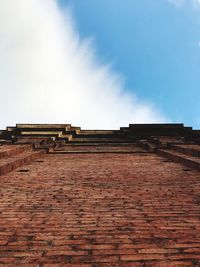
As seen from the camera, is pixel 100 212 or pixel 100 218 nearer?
pixel 100 218

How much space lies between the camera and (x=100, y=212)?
3994 millimetres

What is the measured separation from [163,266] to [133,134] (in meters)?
11.1

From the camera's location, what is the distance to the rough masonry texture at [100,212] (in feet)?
9.46

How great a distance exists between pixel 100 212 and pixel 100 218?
0.21m

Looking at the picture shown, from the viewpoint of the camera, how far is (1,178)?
5.93 meters

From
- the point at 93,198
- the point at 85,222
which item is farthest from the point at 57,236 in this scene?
the point at 93,198

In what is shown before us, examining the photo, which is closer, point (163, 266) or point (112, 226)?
point (163, 266)

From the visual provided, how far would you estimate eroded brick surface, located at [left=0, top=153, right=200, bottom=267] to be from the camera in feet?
9.40

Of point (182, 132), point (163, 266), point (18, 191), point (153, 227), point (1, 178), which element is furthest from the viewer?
point (182, 132)

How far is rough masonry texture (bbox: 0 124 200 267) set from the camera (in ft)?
9.46

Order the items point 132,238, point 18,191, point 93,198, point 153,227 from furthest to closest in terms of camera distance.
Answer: point 18,191
point 93,198
point 153,227
point 132,238

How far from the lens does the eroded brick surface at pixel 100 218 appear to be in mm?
2864

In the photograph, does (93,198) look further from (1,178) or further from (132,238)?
(1,178)

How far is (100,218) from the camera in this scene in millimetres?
3781
